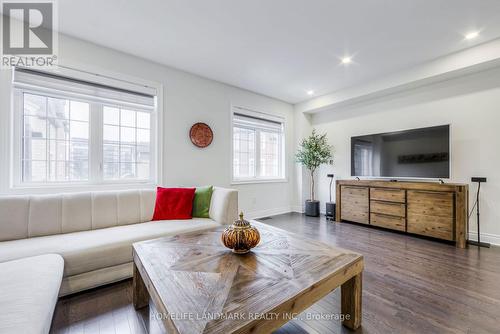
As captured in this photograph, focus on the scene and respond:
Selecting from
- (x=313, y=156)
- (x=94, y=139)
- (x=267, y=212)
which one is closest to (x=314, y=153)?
(x=313, y=156)

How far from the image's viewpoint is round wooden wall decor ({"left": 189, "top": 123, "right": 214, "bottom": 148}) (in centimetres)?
342

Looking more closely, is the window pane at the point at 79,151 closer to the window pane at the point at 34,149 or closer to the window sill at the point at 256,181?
the window pane at the point at 34,149

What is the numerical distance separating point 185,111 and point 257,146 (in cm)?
167

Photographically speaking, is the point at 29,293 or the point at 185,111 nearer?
the point at 29,293

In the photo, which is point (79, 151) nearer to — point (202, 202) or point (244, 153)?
point (202, 202)

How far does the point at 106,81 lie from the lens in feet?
8.93

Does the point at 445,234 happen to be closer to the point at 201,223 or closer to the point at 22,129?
the point at 201,223

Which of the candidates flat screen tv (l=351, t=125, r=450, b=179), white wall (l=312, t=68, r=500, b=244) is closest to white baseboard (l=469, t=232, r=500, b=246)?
white wall (l=312, t=68, r=500, b=244)

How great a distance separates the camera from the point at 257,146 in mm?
4477

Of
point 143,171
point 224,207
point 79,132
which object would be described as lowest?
point 224,207

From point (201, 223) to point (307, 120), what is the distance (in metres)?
3.56

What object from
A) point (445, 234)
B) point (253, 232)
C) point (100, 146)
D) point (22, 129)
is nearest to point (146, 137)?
point (100, 146)

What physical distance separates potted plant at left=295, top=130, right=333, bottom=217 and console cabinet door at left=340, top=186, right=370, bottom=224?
64 cm

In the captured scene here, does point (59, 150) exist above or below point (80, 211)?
above
